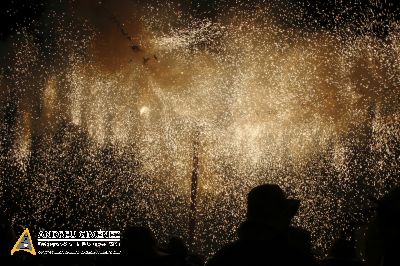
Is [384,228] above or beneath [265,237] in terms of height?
above

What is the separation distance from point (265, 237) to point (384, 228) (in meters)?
0.59

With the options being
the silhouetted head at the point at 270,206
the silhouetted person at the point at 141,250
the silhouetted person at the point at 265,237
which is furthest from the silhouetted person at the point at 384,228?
the silhouetted person at the point at 141,250

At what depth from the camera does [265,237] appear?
248cm

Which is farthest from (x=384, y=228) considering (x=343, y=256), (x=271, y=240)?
(x=343, y=256)

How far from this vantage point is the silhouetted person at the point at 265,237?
2.41m

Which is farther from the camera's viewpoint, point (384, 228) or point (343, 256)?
point (343, 256)

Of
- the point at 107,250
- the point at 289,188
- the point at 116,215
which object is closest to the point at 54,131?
the point at 116,215

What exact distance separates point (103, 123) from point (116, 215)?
348cm

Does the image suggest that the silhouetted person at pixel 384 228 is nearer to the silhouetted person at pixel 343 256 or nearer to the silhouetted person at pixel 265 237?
the silhouetted person at pixel 265 237

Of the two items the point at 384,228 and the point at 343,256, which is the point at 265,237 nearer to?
the point at 384,228

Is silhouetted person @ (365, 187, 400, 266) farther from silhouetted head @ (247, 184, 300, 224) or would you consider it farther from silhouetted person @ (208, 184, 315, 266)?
silhouetted head @ (247, 184, 300, 224)

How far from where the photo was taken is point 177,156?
16406mm

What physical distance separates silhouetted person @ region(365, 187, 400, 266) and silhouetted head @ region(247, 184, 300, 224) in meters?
0.52

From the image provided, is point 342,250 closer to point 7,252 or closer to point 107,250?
point 7,252
